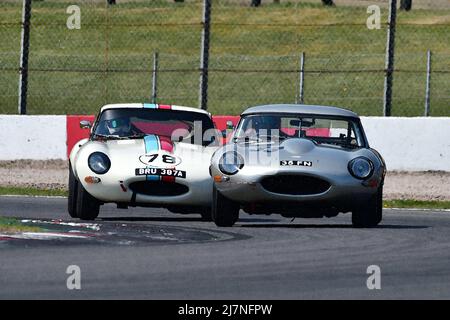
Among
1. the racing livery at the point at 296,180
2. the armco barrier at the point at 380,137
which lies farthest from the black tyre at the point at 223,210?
the armco barrier at the point at 380,137

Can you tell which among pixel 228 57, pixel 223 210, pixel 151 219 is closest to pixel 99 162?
pixel 151 219

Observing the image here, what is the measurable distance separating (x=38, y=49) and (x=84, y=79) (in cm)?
342

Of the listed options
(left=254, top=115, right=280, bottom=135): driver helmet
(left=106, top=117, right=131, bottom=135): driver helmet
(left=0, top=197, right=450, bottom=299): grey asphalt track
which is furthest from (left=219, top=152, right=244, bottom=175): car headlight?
(left=106, top=117, right=131, bottom=135): driver helmet

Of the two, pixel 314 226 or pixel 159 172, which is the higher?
pixel 159 172

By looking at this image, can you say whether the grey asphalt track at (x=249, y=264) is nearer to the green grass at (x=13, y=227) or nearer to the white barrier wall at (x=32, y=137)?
the green grass at (x=13, y=227)

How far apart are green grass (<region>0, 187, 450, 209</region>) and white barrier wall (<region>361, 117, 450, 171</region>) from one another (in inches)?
95.9

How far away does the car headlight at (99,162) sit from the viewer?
556 inches

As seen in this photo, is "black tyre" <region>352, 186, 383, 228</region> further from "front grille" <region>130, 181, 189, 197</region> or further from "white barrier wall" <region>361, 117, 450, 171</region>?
"white barrier wall" <region>361, 117, 450, 171</region>

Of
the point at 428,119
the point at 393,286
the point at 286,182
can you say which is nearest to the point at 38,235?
the point at 286,182

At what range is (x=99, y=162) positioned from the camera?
559 inches

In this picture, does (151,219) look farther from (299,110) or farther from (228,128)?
(299,110)

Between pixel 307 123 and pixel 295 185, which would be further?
pixel 307 123

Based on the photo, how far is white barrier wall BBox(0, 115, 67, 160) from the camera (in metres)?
21.8

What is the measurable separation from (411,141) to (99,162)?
8.01m
